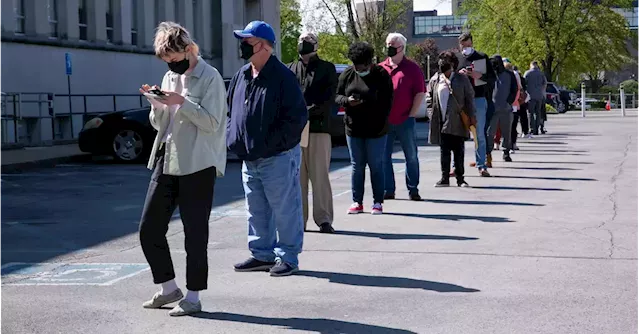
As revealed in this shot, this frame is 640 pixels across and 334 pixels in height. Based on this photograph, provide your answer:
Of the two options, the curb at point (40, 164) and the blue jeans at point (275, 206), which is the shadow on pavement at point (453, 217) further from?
the curb at point (40, 164)

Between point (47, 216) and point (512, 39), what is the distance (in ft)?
168

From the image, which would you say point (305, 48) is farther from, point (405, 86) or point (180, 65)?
point (180, 65)

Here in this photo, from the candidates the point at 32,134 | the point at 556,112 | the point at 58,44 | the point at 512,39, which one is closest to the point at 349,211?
the point at 32,134

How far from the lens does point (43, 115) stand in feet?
94.3

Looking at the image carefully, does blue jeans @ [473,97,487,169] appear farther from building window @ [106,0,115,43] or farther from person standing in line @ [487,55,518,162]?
building window @ [106,0,115,43]

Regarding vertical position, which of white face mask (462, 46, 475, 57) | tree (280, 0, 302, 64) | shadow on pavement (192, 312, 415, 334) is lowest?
shadow on pavement (192, 312, 415, 334)

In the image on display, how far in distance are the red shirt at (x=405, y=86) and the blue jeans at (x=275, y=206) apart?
14.9ft

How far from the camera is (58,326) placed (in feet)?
21.5

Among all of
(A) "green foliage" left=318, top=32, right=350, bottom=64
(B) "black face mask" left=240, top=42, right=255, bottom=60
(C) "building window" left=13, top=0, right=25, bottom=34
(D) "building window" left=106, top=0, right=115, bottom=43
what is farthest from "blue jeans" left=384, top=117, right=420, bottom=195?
(A) "green foliage" left=318, top=32, right=350, bottom=64

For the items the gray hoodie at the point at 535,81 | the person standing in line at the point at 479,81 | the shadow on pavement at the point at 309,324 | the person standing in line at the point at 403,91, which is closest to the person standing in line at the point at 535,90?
the gray hoodie at the point at 535,81

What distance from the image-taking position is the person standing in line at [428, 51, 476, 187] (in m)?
14.5

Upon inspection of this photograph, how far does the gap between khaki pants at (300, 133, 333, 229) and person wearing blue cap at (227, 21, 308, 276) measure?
193 centimetres

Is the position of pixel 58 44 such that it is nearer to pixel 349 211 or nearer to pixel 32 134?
pixel 32 134

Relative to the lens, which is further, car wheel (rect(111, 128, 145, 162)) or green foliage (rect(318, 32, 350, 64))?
green foliage (rect(318, 32, 350, 64))
